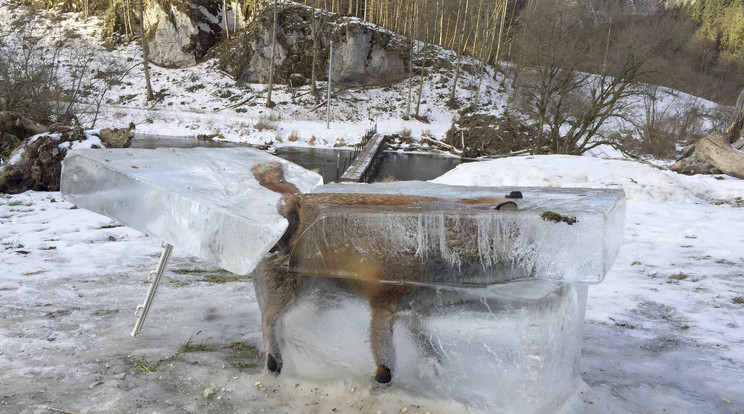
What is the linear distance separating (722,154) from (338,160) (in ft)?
34.3

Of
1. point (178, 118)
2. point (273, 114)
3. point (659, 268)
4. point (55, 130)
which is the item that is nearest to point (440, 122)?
point (273, 114)

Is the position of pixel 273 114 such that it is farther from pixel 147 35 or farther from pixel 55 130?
pixel 55 130

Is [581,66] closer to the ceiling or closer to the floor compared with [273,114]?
closer to the ceiling

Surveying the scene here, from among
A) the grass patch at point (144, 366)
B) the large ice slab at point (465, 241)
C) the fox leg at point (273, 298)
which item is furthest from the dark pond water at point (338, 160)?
the large ice slab at point (465, 241)

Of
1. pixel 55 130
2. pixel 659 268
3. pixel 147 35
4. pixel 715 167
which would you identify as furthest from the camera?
pixel 147 35

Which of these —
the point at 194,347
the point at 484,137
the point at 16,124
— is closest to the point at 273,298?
the point at 194,347

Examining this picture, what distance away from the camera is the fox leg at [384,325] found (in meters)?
2.31

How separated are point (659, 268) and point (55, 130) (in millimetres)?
9078

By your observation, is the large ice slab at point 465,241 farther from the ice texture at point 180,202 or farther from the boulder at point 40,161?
the boulder at point 40,161

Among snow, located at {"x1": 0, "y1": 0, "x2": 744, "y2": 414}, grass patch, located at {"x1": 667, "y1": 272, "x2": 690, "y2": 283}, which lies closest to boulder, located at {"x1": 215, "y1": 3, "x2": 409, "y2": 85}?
snow, located at {"x1": 0, "y1": 0, "x2": 744, "y2": 414}

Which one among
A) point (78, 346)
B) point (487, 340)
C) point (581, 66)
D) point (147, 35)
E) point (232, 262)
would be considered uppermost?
point (147, 35)

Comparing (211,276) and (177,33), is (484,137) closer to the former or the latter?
(211,276)

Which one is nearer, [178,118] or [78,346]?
[78,346]

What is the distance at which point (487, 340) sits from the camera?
2.16m
